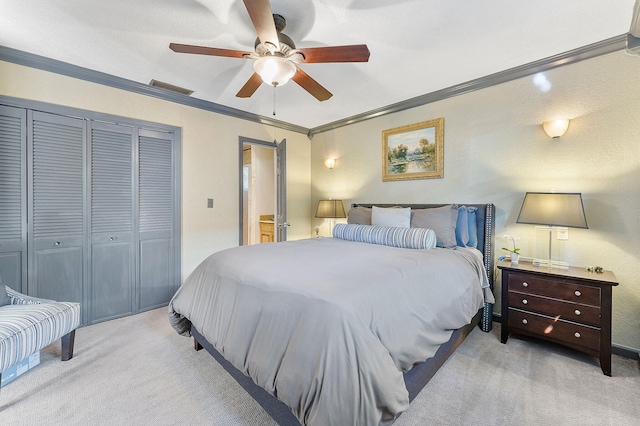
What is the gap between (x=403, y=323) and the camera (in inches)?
57.4

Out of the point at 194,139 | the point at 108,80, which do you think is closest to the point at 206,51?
the point at 108,80

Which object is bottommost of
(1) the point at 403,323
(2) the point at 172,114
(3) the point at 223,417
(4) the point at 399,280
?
(3) the point at 223,417

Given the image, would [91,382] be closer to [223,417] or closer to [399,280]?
[223,417]

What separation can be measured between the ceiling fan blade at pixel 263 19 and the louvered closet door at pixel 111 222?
87.5 inches

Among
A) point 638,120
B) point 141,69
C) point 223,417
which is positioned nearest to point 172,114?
point 141,69

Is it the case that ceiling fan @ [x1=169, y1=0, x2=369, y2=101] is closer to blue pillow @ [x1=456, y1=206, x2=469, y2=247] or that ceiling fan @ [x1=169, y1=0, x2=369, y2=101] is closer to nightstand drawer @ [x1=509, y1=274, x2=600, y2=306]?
→ blue pillow @ [x1=456, y1=206, x2=469, y2=247]

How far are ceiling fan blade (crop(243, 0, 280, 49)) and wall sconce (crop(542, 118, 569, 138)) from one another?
2.50m

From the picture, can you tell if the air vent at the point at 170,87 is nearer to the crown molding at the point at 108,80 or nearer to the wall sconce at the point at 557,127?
the crown molding at the point at 108,80

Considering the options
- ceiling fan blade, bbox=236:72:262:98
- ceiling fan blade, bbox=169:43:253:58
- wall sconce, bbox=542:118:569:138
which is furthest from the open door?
wall sconce, bbox=542:118:569:138

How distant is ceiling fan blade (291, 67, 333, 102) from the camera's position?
2.19m

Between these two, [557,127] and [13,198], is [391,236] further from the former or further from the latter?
[13,198]

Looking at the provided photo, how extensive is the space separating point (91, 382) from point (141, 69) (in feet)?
9.15

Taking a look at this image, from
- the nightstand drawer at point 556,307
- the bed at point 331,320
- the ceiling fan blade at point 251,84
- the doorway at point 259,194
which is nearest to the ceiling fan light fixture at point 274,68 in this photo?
the ceiling fan blade at point 251,84

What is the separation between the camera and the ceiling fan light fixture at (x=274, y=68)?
1972 millimetres
